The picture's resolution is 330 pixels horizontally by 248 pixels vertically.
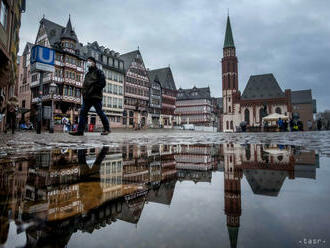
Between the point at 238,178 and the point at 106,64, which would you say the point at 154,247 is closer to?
the point at 238,178

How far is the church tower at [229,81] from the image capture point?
200 feet

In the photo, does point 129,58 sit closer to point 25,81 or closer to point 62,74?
point 62,74

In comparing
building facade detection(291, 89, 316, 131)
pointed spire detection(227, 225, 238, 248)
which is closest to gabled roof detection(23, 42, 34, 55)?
pointed spire detection(227, 225, 238, 248)

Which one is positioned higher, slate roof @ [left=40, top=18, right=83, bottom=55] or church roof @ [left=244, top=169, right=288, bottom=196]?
slate roof @ [left=40, top=18, right=83, bottom=55]

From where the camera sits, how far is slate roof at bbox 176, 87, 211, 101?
70688 mm

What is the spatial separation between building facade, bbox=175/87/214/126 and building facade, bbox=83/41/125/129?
30650 mm

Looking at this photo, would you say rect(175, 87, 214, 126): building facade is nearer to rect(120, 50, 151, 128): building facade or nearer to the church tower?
the church tower

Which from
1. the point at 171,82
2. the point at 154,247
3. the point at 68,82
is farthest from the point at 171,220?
the point at 171,82

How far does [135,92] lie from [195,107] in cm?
2926

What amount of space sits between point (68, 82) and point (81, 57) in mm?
4766

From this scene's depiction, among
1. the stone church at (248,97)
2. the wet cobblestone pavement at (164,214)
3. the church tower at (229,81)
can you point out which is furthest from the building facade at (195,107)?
the wet cobblestone pavement at (164,214)

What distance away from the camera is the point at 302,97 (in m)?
69.2

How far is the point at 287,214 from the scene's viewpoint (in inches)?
28.4

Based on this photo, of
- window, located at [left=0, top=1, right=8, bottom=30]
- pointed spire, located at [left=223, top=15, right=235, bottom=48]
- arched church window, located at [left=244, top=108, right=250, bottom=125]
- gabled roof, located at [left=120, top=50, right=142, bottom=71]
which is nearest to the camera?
window, located at [left=0, top=1, right=8, bottom=30]
